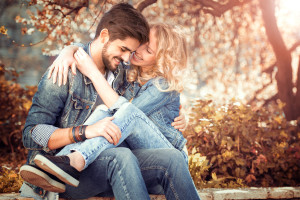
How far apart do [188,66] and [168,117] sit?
603 mm

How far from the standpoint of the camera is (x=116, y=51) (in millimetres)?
2756

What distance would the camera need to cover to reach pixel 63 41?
474cm

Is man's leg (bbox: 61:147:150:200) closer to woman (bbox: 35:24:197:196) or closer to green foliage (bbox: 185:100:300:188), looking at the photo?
woman (bbox: 35:24:197:196)

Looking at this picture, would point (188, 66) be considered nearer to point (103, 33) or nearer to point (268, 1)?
point (103, 33)

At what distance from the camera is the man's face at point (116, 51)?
2752 millimetres

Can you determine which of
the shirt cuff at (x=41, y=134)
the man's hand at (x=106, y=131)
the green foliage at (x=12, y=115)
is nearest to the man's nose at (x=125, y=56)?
the man's hand at (x=106, y=131)

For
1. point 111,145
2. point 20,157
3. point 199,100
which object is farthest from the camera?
point 20,157

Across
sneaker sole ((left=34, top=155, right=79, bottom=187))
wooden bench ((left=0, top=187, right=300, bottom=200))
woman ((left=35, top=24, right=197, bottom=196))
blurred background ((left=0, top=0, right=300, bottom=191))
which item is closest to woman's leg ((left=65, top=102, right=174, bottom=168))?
woman ((left=35, top=24, right=197, bottom=196))

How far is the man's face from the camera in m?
2.75

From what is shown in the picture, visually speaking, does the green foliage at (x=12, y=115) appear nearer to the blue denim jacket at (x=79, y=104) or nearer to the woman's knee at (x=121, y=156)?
the blue denim jacket at (x=79, y=104)

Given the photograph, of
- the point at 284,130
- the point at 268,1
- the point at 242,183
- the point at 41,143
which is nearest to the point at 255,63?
the point at 268,1

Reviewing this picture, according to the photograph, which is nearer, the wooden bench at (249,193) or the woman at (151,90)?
the woman at (151,90)

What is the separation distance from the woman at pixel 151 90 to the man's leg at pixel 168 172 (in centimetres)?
20

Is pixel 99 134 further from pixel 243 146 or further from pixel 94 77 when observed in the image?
pixel 243 146
